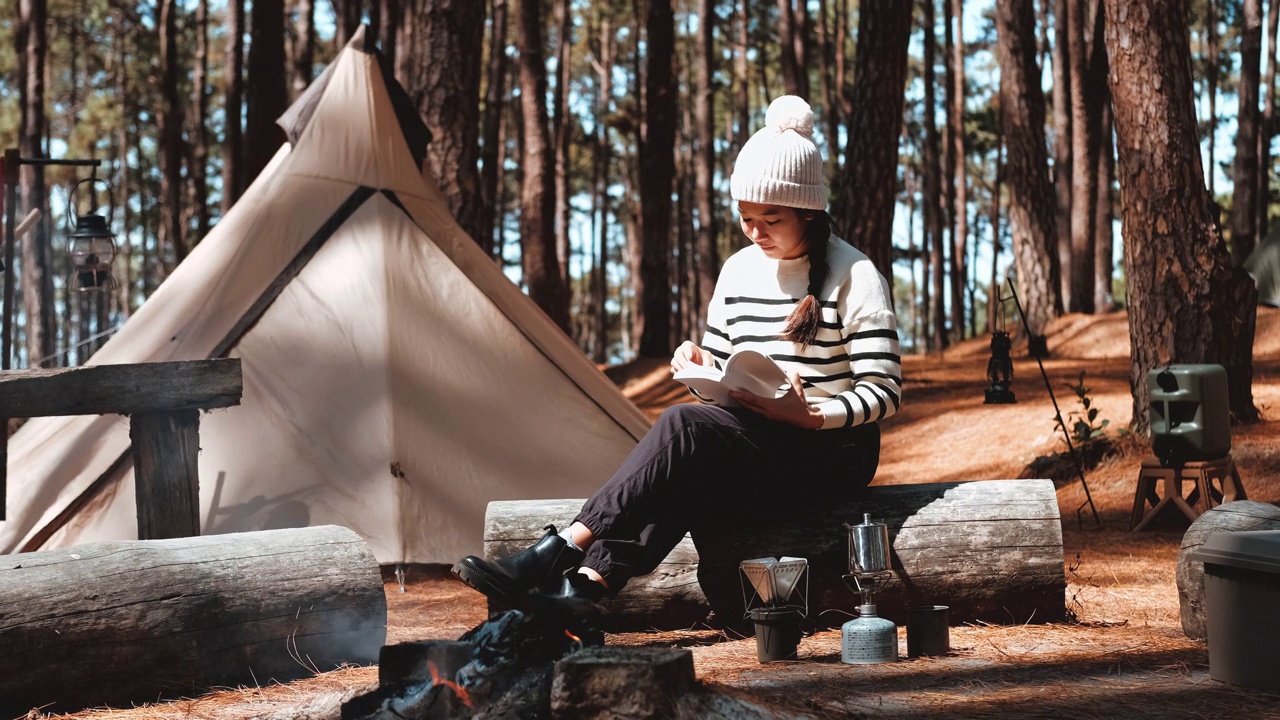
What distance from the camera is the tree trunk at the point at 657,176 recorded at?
50.1 ft

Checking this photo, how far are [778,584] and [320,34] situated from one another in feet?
88.9

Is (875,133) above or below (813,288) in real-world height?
above

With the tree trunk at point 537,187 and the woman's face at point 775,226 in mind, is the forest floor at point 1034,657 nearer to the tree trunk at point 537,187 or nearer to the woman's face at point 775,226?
the woman's face at point 775,226

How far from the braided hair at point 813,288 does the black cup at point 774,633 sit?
84 centimetres

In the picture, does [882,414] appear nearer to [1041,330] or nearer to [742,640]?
[742,640]

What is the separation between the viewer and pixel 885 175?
9.14 m

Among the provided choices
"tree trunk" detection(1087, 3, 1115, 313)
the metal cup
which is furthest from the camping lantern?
"tree trunk" detection(1087, 3, 1115, 313)

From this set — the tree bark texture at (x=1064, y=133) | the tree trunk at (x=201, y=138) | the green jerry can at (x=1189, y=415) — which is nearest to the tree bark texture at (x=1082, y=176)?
the tree bark texture at (x=1064, y=133)

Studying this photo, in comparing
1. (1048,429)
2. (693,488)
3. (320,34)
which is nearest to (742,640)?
(693,488)

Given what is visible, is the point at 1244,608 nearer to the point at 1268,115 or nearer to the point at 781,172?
the point at 781,172

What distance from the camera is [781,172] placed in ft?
12.0

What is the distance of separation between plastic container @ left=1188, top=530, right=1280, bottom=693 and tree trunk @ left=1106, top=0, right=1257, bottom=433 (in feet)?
14.6

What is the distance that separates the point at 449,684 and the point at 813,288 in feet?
5.65

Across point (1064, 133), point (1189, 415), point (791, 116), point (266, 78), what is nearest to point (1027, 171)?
point (1064, 133)
